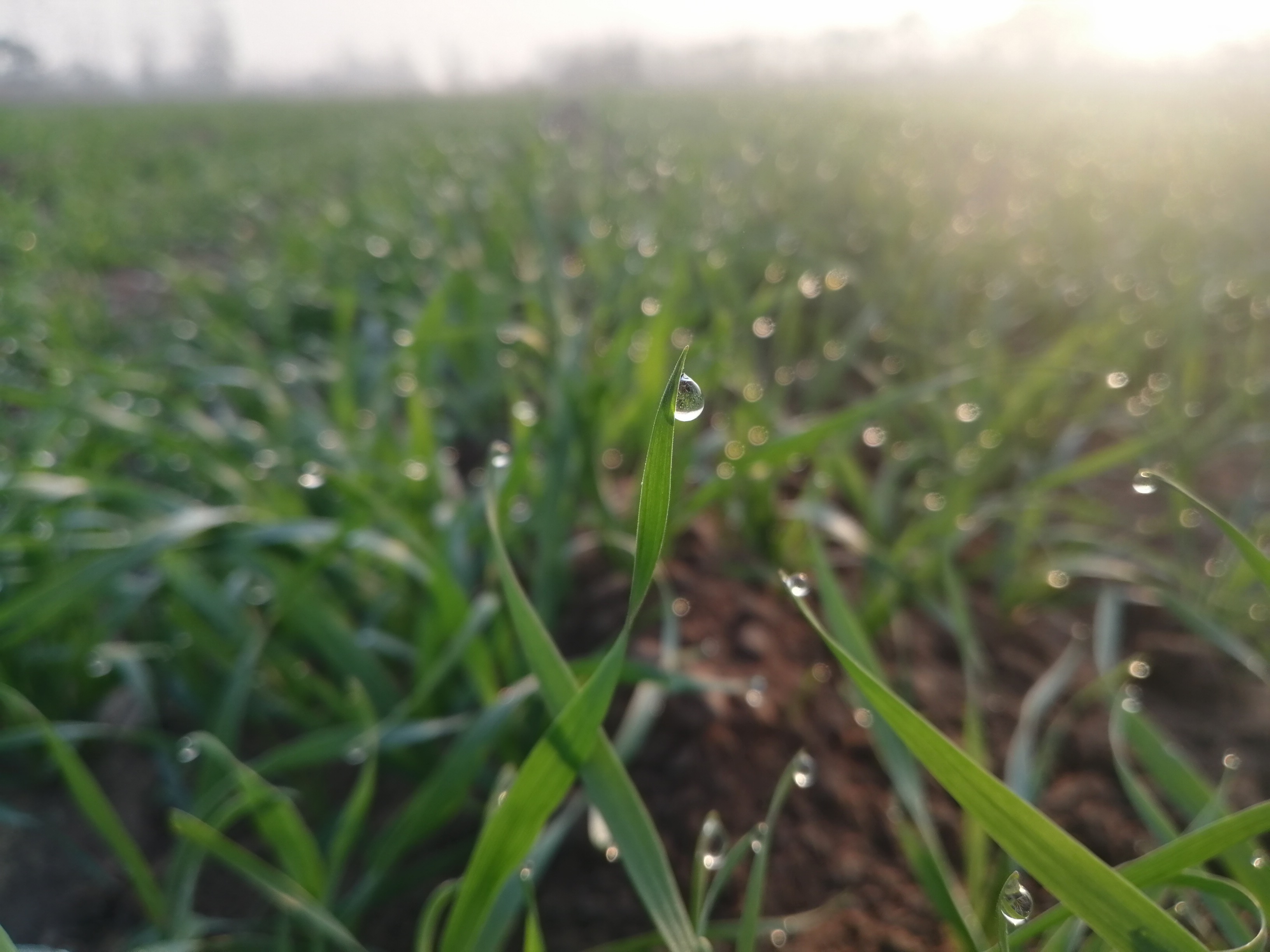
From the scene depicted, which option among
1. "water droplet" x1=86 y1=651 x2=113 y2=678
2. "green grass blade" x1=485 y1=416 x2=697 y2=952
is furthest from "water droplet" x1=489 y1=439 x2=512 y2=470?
"water droplet" x1=86 y1=651 x2=113 y2=678

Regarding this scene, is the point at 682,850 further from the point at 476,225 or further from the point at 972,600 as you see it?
the point at 476,225

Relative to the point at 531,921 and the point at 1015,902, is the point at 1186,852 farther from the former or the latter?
the point at 531,921

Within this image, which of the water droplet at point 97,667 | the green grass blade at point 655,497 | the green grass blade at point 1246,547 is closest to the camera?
the green grass blade at point 655,497

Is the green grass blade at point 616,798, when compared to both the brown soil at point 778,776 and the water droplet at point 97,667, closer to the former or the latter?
the brown soil at point 778,776

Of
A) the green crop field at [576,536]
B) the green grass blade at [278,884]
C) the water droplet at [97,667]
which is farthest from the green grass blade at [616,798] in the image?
the water droplet at [97,667]

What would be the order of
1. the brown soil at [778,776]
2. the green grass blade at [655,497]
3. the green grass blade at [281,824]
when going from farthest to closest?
1. the brown soil at [778,776]
2. the green grass blade at [281,824]
3. the green grass blade at [655,497]

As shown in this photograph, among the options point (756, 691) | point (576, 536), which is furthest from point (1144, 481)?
Answer: point (576, 536)

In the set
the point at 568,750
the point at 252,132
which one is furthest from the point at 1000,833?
the point at 252,132
